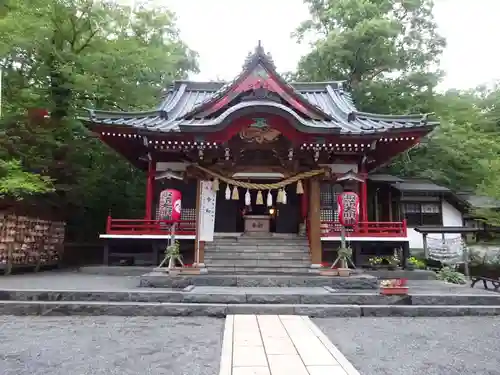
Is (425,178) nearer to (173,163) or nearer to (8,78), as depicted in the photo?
(173,163)

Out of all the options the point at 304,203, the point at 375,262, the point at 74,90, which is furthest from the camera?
the point at 74,90

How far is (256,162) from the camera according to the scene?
39.1 feet

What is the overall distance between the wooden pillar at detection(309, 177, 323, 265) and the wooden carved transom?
68.9 inches

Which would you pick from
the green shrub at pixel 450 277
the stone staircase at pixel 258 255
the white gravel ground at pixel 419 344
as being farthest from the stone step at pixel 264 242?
the white gravel ground at pixel 419 344

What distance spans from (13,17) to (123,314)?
39.7 ft

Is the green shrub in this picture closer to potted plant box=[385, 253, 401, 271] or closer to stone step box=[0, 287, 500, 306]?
potted plant box=[385, 253, 401, 271]

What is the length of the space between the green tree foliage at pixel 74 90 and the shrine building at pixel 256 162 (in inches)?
107

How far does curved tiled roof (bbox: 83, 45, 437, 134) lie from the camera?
34.6 ft

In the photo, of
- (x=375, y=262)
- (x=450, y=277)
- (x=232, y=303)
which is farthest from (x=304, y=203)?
(x=232, y=303)

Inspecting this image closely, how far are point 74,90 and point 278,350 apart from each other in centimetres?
1388

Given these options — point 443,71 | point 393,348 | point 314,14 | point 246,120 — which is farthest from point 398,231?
point 314,14

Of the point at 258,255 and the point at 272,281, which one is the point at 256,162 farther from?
the point at 272,281

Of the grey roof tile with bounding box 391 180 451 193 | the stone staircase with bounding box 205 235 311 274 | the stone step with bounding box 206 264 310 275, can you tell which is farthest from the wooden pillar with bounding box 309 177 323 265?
the grey roof tile with bounding box 391 180 451 193

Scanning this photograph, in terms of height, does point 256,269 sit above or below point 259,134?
below
